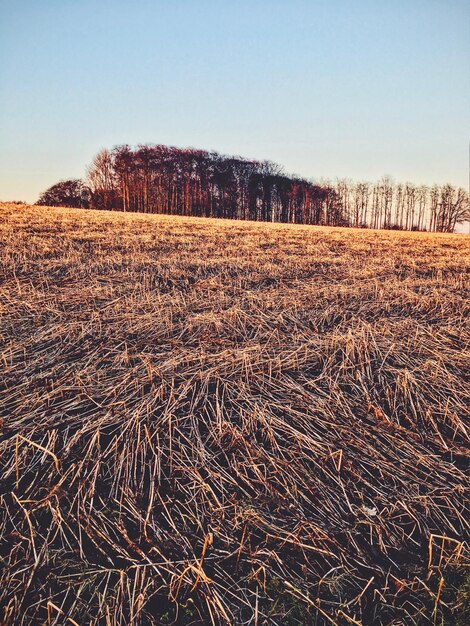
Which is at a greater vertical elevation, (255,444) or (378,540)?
(255,444)

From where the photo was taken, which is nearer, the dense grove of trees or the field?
the field

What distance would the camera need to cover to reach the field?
1.48 m

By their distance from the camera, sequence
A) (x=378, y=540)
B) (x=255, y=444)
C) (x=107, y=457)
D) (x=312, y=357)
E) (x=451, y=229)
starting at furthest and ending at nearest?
Result: 1. (x=451, y=229)
2. (x=312, y=357)
3. (x=255, y=444)
4. (x=107, y=457)
5. (x=378, y=540)

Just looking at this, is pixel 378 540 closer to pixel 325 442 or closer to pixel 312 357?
Result: pixel 325 442

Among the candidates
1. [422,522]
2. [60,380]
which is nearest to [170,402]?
[60,380]

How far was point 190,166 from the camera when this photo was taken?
4884 centimetres

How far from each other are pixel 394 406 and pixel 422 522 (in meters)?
0.91

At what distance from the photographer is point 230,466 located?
80.7 inches

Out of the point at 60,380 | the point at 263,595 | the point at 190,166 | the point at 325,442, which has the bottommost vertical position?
the point at 263,595

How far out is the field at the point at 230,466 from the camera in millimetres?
1479

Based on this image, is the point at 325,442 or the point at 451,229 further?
the point at 451,229

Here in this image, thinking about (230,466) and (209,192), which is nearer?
(230,466)

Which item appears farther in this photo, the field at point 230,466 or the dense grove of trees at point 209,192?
the dense grove of trees at point 209,192

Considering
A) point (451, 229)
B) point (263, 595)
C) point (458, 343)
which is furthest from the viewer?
point (451, 229)
